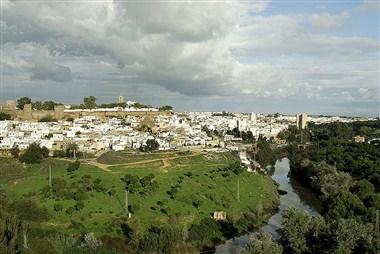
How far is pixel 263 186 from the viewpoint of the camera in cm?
4753

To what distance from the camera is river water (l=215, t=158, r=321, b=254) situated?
3221 centimetres

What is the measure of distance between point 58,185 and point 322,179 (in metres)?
A: 24.1

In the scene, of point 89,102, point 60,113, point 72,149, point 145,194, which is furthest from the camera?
point 89,102

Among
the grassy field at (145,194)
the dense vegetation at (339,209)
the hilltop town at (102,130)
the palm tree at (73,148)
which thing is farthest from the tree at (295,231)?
the hilltop town at (102,130)

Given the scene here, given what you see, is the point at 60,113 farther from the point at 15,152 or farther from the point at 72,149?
the point at 15,152

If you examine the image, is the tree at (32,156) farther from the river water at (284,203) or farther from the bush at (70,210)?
the river water at (284,203)

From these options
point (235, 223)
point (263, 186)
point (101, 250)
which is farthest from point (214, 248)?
point (263, 186)

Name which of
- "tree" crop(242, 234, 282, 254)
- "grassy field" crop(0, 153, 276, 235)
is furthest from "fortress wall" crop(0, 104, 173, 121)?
"tree" crop(242, 234, 282, 254)

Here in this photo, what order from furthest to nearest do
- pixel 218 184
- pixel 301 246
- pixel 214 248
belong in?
pixel 218 184, pixel 214 248, pixel 301 246

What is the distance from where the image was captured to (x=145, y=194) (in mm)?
37406

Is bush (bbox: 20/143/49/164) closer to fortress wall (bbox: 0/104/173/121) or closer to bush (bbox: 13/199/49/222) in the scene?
bush (bbox: 13/199/49/222)

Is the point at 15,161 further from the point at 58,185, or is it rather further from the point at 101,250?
the point at 101,250

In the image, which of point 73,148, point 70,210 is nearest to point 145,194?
point 70,210

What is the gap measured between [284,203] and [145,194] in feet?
48.6
